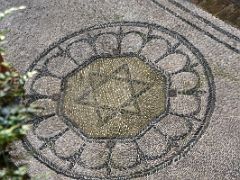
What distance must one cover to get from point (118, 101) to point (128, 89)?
0.14 metres

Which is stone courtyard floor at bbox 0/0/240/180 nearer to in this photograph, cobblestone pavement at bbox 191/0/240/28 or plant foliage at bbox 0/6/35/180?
cobblestone pavement at bbox 191/0/240/28

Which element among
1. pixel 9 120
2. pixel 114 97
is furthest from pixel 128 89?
pixel 9 120

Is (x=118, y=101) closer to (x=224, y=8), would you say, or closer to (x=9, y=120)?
(x=224, y=8)

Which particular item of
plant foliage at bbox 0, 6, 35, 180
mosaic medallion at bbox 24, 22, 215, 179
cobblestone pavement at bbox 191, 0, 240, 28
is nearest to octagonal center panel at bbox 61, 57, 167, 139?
mosaic medallion at bbox 24, 22, 215, 179

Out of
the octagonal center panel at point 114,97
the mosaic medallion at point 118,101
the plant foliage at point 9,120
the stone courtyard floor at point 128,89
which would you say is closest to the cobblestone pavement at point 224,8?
the stone courtyard floor at point 128,89

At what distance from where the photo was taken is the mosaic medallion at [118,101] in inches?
144

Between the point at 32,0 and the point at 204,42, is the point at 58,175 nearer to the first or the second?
the point at 204,42

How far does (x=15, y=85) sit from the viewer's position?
93.6 inches

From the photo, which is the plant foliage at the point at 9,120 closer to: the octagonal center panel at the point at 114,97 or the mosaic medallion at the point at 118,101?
the mosaic medallion at the point at 118,101

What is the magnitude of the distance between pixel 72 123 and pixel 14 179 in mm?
1819

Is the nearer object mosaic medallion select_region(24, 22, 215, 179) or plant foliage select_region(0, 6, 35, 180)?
plant foliage select_region(0, 6, 35, 180)

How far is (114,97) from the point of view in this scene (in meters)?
4.00

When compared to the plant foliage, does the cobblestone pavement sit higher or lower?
higher

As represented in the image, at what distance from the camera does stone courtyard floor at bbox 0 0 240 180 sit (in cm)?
360
